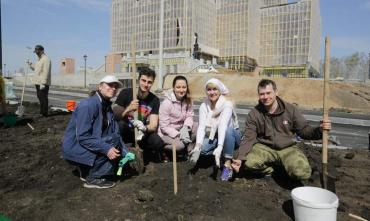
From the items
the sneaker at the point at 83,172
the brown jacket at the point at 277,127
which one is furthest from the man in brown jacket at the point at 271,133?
the sneaker at the point at 83,172

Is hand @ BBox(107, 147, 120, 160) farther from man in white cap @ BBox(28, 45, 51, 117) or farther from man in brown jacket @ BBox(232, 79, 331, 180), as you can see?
man in white cap @ BBox(28, 45, 51, 117)

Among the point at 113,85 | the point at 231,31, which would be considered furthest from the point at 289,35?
the point at 113,85

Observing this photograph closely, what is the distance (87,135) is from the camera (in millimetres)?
3641

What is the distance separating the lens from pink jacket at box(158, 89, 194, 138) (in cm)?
465

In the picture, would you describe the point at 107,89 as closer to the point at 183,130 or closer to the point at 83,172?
the point at 83,172

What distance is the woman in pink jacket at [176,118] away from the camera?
15.2ft

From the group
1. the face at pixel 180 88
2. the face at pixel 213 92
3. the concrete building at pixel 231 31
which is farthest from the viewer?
the concrete building at pixel 231 31

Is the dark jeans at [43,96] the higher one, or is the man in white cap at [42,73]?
the man in white cap at [42,73]

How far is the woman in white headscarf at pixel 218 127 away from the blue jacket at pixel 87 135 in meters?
1.13

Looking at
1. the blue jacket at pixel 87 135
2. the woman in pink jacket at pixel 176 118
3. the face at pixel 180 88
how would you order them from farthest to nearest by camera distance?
the woman in pink jacket at pixel 176 118
the face at pixel 180 88
the blue jacket at pixel 87 135

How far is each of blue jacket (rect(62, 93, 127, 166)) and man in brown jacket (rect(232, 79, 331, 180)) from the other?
1.57m

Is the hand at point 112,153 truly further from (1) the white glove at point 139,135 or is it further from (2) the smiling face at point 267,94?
(2) the smiling face at point 267,94

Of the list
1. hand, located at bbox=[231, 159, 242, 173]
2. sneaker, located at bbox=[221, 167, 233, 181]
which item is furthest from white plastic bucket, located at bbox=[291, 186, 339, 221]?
sneaker, located at bbox=[221, 167, 233, 181]

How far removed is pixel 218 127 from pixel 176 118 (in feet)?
2.35
